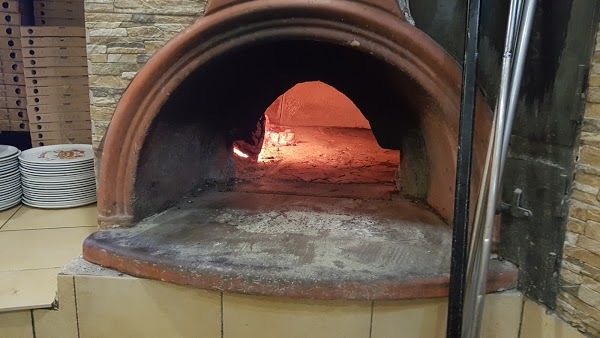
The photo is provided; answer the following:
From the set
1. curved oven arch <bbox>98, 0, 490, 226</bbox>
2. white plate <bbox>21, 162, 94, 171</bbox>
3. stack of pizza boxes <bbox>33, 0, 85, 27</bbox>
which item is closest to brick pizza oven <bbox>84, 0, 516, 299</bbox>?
curved oven arch <bbox>98, 0, 490, 226</bbox>

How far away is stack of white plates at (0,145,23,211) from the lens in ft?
6.58

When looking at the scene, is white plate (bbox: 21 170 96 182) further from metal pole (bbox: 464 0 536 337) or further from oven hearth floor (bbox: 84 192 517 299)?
metal pole (bbox: 464 0 536 337)

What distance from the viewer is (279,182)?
7.04 ft

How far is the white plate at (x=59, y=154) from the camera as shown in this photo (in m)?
2.02

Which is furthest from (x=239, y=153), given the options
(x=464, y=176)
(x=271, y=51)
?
(x=464, y=176)

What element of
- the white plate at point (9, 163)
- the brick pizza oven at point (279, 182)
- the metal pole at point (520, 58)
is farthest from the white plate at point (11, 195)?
the metal pole at point (520, 58)

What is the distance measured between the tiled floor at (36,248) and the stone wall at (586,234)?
1.37 metres

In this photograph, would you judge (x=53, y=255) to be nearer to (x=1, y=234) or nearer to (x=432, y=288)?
(x=1, y=234)

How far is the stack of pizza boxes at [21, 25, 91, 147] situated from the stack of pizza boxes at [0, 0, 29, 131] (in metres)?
0.19

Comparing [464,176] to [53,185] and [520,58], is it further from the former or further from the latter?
[53,185]

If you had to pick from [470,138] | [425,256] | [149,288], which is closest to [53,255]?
[149,288]

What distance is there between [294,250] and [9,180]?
1.41 metres

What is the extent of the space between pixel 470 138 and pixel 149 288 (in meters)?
0.95

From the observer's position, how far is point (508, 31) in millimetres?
1104
